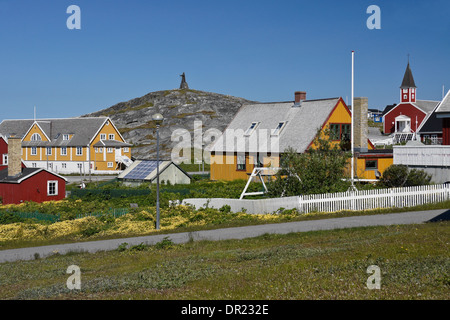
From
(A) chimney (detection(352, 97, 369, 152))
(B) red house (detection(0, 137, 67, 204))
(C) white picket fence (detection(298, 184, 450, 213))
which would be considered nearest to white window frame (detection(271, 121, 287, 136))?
(A) chimney (detection(352, 97, 369, 152))

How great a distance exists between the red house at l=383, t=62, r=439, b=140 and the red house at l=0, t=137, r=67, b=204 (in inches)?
2925

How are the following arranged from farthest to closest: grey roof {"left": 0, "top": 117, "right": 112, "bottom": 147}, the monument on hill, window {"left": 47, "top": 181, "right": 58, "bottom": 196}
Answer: the monument on hill < grey roof {"left": 0, "top": 117, "right": 112, "bottom": 147} < window {"left": 47, "top": 181, "right": 58, "bottom": 196}

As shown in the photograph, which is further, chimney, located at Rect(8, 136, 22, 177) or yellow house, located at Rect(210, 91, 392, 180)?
yellow house, located at Rect(210, 91, 392, 180)

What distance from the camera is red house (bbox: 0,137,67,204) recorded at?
44.2m

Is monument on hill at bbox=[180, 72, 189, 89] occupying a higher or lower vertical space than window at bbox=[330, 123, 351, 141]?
higher

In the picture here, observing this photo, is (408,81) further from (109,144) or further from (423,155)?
(423,155)

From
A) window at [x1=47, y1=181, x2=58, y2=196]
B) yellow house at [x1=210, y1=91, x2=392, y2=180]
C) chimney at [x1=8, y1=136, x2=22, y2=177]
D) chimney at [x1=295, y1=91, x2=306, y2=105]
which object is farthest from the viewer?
chimney at [x1=295, y1=91, x2=306, y2=105]

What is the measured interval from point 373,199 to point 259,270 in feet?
61.1

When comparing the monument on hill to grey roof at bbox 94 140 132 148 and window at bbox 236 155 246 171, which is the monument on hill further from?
window at bbox 236 155 246 171

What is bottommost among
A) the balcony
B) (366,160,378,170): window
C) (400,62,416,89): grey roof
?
(366,160,378,170): window

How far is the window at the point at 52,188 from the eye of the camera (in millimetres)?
45500

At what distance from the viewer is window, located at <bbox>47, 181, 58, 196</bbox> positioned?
45.5m
